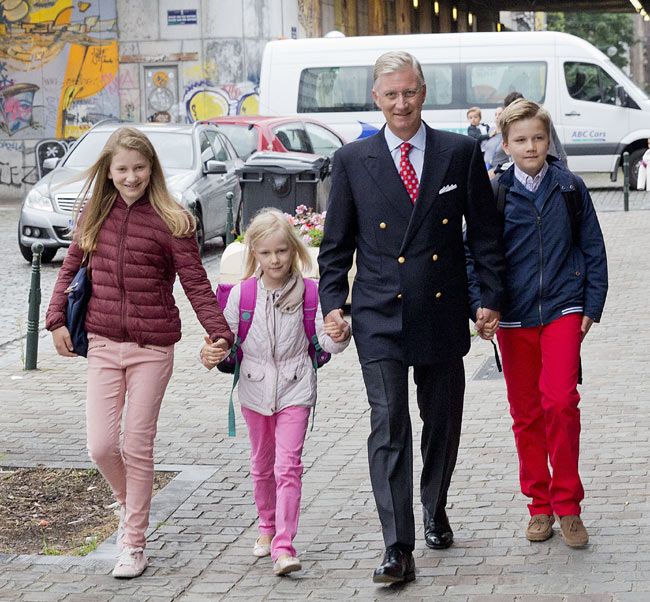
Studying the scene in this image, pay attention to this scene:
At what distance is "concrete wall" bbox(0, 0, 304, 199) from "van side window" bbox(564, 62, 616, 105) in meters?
7.08

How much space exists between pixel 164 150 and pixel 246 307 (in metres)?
12.3

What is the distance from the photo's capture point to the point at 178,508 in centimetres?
639

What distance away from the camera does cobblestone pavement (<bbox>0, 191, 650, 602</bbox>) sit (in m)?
5.19

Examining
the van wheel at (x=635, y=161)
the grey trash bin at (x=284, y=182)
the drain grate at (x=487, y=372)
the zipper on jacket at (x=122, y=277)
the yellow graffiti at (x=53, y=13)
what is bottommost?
the drain grate at (x=487, y=372)

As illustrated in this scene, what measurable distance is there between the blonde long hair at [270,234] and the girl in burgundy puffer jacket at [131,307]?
0.22 meters

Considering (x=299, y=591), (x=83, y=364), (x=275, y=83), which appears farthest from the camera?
(x=275, y=83)

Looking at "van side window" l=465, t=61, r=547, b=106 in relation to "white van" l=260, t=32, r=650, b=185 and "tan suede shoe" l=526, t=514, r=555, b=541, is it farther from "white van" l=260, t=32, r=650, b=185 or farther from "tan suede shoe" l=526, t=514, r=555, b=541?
"tan suede shoe" l=526, t=514, r=555, b=541

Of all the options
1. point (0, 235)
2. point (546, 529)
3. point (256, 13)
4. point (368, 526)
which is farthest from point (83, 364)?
point (256, 13)

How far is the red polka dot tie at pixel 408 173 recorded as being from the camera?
207 inches

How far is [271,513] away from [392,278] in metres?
1.14

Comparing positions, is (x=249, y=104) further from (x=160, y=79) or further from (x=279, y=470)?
(x=279, y=470)

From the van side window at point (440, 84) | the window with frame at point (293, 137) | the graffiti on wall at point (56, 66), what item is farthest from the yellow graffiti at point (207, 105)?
the window with frame at point (293, 137)

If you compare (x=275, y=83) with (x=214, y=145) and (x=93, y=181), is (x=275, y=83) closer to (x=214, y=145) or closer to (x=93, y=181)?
(x=214, y=145)

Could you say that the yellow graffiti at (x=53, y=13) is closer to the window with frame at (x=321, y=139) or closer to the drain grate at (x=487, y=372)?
the window with frame at (x=321, y=139)
